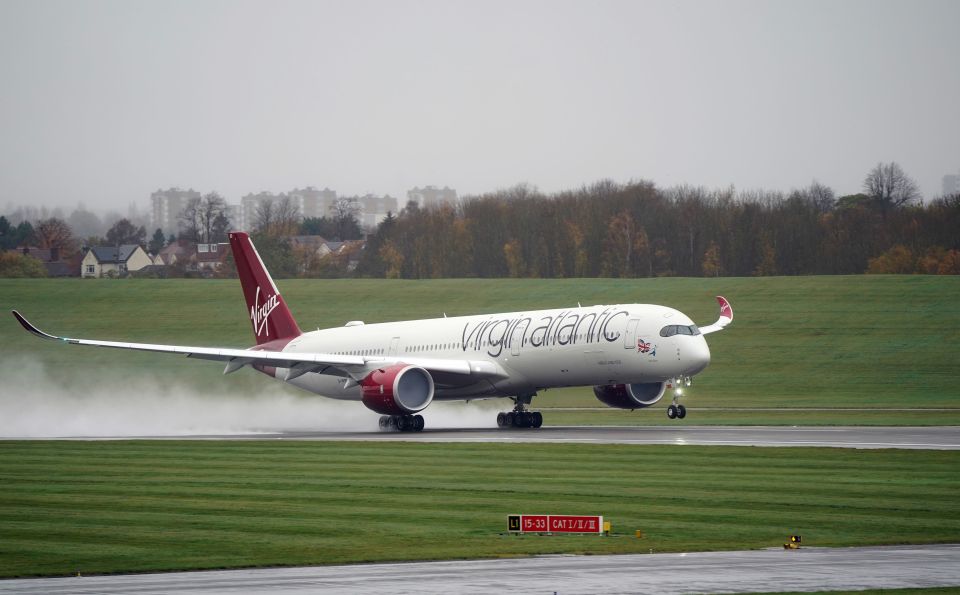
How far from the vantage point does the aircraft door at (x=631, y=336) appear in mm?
50531

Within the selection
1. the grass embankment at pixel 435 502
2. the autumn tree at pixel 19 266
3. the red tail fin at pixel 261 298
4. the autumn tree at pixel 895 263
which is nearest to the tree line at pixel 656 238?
the autumn tree at pixel 895 263

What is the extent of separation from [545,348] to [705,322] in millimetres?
45858

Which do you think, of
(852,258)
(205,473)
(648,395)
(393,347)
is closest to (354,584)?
(205,473)

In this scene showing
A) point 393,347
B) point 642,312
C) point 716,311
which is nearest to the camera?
point 642,312

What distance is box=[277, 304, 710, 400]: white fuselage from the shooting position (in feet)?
165

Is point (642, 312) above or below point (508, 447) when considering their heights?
above

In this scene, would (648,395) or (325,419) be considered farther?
(325,419)

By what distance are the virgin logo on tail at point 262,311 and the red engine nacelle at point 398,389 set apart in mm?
13967

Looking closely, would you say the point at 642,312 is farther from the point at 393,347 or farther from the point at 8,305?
the point at 8,305

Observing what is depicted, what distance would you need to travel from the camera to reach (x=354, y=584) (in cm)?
1816

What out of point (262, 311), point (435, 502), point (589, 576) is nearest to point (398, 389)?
point (262, 311)

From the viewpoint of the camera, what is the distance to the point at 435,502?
28.0m

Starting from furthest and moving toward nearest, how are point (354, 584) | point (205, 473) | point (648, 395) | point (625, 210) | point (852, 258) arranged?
point (625, 210) < point (852, 258) < point (648, 395) < point (205, 473) < point (354, 584)

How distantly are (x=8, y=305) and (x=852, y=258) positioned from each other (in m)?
79.7
